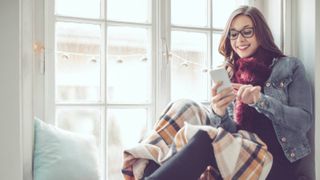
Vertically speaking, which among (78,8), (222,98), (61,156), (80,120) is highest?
(78,8)

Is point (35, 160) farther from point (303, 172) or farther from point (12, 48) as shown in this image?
point (303, 172)

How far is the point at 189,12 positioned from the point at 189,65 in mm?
271

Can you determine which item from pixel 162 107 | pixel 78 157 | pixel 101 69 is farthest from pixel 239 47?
pixel 78 157

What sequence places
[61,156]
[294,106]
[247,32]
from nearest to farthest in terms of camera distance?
[61,156]
[294,106]
[247,32]

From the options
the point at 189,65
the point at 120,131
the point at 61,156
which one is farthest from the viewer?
the point at 189,65

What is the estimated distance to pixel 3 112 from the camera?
1.32 metres

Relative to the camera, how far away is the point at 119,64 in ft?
6.03

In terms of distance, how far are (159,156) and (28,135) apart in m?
0.51

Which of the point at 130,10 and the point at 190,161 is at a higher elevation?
the point at 130,10

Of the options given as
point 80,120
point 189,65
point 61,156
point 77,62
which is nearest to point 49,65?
point 77,62

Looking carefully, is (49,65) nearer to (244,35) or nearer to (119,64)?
(119,64)

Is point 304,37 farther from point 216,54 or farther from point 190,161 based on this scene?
point 190,161

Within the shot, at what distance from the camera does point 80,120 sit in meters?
1.76

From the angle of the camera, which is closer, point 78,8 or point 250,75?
point 250,75
